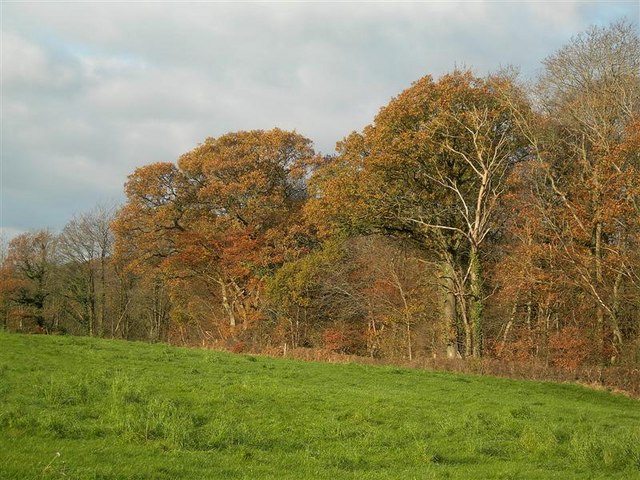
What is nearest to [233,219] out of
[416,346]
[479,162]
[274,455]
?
[416,346]

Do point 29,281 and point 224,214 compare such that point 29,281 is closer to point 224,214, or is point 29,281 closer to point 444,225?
point 224,214

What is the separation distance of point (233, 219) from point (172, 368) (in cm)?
3037

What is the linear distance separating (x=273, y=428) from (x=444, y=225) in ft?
80.0

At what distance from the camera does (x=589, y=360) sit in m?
31.2

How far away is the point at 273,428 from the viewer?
11.7m

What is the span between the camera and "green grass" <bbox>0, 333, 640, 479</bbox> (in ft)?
28.6

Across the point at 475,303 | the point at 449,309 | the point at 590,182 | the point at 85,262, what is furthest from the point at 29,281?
the point at 590,182

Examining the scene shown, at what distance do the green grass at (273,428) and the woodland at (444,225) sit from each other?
12321 mm

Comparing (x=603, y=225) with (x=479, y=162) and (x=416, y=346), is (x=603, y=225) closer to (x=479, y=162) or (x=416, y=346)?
(x=479, y=162)

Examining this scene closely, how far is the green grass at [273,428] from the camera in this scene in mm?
8719

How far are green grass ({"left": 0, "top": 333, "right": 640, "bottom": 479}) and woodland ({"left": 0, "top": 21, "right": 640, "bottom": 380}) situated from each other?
12.3m

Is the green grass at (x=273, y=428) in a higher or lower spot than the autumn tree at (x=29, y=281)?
lower

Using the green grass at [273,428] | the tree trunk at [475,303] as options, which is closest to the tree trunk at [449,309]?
the tree trunk at [475,303]

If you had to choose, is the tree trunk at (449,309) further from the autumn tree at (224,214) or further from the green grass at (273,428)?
the autumn tree at (224,214)
